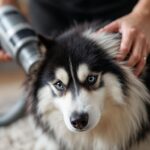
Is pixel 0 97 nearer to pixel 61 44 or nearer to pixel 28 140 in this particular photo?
pixel 28 140

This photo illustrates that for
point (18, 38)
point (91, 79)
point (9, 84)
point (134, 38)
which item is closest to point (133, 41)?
point (134, 38)

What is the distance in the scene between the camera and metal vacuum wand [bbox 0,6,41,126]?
1289 millimetres

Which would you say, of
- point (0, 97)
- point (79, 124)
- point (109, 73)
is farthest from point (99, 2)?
point (0, 97)

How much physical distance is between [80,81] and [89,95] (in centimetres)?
4

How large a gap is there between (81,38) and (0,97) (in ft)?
3.59

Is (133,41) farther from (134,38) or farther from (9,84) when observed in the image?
(9,84)

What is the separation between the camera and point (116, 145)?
1.17 m

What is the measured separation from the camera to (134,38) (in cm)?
111

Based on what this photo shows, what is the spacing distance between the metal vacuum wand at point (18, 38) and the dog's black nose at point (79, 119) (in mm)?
266

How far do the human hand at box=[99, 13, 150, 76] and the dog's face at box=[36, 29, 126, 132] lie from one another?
4cm

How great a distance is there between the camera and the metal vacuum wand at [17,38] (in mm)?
1298

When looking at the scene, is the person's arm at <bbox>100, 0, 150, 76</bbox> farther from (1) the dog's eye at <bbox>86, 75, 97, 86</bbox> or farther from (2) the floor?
(2) the floor

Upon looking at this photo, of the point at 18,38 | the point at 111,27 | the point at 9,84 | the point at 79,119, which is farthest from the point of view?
the point at 9,84

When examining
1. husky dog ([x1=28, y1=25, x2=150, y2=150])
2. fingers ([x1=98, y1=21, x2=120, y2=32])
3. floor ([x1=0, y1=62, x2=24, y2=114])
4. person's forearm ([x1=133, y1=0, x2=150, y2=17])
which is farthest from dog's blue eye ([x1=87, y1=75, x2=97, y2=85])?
floor ([x1=0, y1=62, x2=24, y2=114])
